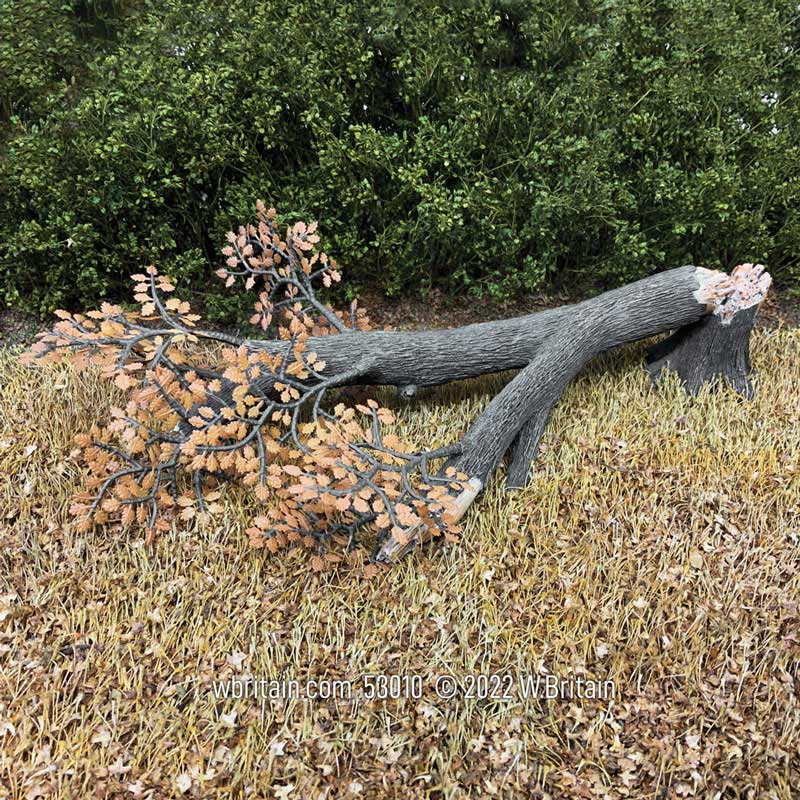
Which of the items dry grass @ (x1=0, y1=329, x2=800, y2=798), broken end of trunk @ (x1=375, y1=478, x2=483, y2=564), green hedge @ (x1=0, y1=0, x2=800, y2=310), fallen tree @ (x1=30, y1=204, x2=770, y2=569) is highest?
green hedge @ (x1=0, y1=0, x2=800, y2=310)

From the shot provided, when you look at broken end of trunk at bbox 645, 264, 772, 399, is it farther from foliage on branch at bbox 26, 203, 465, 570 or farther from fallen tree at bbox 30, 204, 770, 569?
foliage on branch at bbox 26, 203, 465, 570

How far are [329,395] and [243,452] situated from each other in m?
0.64

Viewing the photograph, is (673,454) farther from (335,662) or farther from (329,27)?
(329,27)

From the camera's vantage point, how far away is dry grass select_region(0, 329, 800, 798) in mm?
2176

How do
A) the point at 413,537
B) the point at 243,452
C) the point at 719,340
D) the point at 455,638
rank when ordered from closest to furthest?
the point at 455,638
the point at 413,537
the point at 243,452
the point at 719,340

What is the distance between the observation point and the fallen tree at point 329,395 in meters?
2.68

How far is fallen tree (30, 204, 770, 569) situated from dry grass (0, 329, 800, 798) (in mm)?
167

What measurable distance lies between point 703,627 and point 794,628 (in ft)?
1.13

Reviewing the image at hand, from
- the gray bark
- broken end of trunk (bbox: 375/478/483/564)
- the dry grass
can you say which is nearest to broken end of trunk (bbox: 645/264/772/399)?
the gray bark

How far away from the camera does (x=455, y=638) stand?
250cm

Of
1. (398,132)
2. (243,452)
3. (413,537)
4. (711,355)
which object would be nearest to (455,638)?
(413,537)

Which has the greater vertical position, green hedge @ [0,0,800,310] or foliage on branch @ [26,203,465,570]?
green hedge @ [0,0,800,310]

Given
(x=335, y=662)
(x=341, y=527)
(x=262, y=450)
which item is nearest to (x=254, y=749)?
(x=335, y=662)

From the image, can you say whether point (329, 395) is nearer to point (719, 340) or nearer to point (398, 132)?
point (398, 132)
